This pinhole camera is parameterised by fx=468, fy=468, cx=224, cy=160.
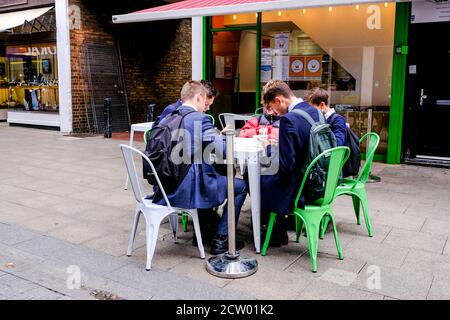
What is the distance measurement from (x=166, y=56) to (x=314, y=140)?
36.7ft

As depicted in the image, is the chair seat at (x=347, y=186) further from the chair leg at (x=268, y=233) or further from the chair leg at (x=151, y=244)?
the chair leg at (x=151, y=244)

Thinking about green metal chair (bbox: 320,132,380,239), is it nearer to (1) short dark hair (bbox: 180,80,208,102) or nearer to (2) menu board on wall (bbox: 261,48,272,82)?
(1) short dark hair (bbox: 180,80,208,102)

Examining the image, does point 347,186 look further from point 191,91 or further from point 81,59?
point 81,59

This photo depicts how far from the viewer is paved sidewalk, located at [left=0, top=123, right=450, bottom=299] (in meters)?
3.16

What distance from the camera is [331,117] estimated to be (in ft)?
14.5

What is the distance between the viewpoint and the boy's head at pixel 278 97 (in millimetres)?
3758

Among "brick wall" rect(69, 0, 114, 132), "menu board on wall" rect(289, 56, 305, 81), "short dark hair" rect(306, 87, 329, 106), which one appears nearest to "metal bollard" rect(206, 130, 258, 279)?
"short dark hair" rect(306, 87, 329, 106)

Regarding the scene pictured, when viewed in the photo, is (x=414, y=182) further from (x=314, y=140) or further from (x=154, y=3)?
(x=154, y=3)

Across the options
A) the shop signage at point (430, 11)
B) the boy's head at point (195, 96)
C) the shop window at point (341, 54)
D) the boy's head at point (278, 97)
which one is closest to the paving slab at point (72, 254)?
the boy's head at point (195, 96)

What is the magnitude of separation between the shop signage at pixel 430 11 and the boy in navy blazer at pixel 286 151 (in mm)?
4827

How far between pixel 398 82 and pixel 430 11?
118cm

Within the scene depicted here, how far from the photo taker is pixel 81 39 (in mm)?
11484

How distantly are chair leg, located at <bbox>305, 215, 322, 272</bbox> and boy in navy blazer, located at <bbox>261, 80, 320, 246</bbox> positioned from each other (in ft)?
0.47

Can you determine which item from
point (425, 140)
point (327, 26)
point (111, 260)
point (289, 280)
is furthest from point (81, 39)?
point (289, 280)
